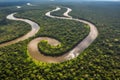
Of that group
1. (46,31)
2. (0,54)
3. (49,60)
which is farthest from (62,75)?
A: (46,31)

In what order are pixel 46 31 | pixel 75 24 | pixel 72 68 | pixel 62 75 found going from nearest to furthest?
pixel 62 75, pixel 72 68, pixel 46 31, pixel 75 24

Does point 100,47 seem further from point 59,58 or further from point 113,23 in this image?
point 113,23

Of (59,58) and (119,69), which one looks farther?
(59,58)

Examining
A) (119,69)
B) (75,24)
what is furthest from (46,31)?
(119,69)

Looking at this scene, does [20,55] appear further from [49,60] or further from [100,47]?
[100,47]

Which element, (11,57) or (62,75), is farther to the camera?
(11,57)

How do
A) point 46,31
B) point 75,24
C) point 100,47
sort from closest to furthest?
point 100,47 < point 46,31 < point 75,24

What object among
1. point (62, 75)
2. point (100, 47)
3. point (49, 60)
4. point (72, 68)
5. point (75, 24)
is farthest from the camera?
point (75, 24)

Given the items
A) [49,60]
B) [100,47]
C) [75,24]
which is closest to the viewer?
[49,60]
